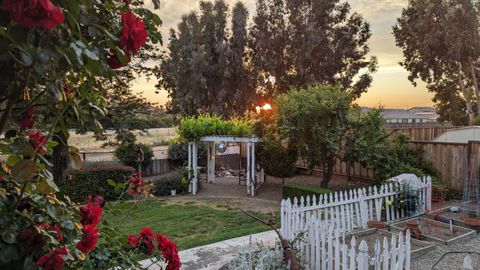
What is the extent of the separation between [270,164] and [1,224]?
36.0 ft

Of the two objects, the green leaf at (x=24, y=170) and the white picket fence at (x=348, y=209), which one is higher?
the green leaf at (x=24, y=170)

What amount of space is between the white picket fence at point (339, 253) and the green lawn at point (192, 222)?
7.06 ft

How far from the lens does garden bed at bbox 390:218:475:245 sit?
5773 mm

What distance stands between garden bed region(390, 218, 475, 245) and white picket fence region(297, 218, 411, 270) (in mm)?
1784

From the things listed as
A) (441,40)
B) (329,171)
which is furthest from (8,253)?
(441,40)

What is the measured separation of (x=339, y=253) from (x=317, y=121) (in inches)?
237

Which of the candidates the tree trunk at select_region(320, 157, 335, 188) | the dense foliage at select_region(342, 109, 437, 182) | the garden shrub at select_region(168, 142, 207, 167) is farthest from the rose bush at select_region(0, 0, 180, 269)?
the garden shrub at select_region(168, 142, 207, 167)

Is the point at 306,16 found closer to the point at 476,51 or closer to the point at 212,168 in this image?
the point at 476,51

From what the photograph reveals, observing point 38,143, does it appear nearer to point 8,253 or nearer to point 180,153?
point 8,253

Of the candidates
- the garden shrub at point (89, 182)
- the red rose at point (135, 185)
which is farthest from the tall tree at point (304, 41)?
the red rose at point (135, 185)

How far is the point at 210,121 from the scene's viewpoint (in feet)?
37.7

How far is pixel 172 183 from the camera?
1180 centimetres

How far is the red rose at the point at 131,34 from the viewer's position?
1129mm

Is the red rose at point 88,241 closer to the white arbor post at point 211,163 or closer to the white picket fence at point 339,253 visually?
the white picket fence at point 339,253
